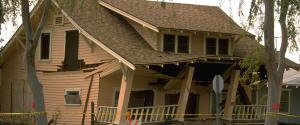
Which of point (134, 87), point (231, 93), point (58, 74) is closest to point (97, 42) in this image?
point (134, 87)

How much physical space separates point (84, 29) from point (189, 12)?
260 inches

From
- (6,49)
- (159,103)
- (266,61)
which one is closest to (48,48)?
(6,49)

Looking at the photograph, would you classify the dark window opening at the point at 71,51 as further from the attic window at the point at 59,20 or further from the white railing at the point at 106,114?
the white railing at the point at 106,114

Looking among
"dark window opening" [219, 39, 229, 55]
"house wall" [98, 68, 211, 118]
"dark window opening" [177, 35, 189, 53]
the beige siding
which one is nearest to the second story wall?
the beige siding

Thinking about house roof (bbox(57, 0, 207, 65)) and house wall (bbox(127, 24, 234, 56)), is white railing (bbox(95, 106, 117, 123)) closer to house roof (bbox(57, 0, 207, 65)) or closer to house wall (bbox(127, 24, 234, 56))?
house roof (bbox(57, 0, 207, 65))

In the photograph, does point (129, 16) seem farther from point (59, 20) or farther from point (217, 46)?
point (217, 46)

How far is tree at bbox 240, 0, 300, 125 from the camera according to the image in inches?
816

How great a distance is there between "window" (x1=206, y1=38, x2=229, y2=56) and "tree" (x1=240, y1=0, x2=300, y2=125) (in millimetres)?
6341

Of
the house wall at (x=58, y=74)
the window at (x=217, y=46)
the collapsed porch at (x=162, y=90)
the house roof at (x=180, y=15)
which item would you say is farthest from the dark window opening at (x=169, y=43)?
the house wall at (x=58, y=74)

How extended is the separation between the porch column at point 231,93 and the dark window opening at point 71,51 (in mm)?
7116

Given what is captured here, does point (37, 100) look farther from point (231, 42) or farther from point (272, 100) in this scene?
point (231, 42)

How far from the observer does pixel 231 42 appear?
2819 cm

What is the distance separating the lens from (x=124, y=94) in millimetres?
23766

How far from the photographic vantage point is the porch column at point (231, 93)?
2628 centimetres
